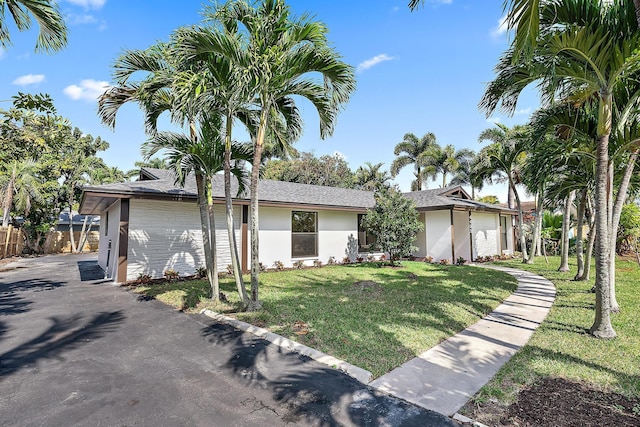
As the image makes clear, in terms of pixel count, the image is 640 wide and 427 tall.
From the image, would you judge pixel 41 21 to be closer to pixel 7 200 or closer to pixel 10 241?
pixel 7 200

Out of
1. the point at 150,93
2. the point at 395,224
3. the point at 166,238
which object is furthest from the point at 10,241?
the point at 395,224

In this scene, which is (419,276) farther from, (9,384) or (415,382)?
(9,384)

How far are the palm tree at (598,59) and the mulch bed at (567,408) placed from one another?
237cm

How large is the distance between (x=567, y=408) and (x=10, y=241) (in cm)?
2882

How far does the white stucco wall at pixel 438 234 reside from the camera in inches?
637

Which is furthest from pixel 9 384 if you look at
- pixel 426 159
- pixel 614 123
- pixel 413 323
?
pixel 426 159

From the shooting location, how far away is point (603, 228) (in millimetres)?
5008

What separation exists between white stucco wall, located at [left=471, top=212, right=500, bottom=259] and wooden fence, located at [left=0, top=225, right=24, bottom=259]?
28.7 meters

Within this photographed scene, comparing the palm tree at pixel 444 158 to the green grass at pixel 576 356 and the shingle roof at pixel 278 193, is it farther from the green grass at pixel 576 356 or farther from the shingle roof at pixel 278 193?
the green grass at pixel 576 356

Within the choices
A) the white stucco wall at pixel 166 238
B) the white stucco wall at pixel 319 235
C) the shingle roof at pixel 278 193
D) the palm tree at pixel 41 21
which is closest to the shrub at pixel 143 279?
the white stucco wall at pixel 166 238

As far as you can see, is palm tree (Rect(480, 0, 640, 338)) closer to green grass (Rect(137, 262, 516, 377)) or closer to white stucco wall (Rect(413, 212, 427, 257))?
green grass (Rect(137, 262, 516, 377))

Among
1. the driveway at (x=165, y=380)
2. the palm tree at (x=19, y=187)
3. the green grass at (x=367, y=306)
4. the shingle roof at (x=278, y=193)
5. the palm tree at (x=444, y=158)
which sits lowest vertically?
the driveway at (x=165, y=380)

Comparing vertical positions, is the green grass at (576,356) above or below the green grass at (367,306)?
below

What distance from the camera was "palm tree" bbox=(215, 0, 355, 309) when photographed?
19.7 feet
